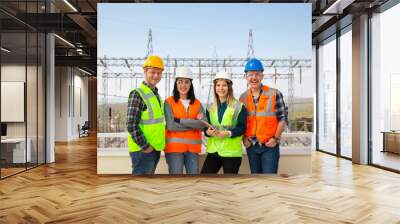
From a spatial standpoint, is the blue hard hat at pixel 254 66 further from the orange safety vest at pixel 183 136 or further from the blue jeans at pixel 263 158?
the blue jeans at pixel 263 158

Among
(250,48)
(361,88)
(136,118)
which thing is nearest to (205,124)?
(136,118)

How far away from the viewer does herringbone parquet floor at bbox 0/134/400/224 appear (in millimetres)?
4160

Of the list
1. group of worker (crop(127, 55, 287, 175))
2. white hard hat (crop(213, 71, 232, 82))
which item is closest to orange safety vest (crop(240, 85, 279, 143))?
group of worker (crop(127, 55, 287, 175))

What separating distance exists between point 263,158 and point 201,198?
194 centimetres

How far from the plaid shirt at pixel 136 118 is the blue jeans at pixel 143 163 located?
171 millimetres

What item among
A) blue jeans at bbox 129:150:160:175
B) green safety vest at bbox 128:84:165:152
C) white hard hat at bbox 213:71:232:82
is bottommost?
blue jeans at bbox 129:150:160:175

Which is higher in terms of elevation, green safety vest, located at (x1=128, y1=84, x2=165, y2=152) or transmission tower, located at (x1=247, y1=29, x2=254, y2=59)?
transmission tower, located at (x1=247, y1=29, x2=254, y2=59)

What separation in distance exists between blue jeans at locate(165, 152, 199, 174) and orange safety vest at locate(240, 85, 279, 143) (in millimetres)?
949

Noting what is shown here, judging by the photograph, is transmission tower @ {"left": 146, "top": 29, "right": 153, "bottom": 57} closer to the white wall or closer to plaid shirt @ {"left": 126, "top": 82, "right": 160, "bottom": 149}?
plaid shirt @ {"left": 126, "top": 82, "right": 160, "bottom": 149}

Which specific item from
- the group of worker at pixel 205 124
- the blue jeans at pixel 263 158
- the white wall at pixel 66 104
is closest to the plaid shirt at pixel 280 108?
the group of worker at pixel 205 124

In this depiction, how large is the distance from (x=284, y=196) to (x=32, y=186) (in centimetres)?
363

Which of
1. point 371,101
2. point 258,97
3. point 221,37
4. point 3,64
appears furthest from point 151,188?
point 371,101

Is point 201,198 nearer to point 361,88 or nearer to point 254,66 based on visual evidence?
point 254,66

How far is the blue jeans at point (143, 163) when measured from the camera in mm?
6574
